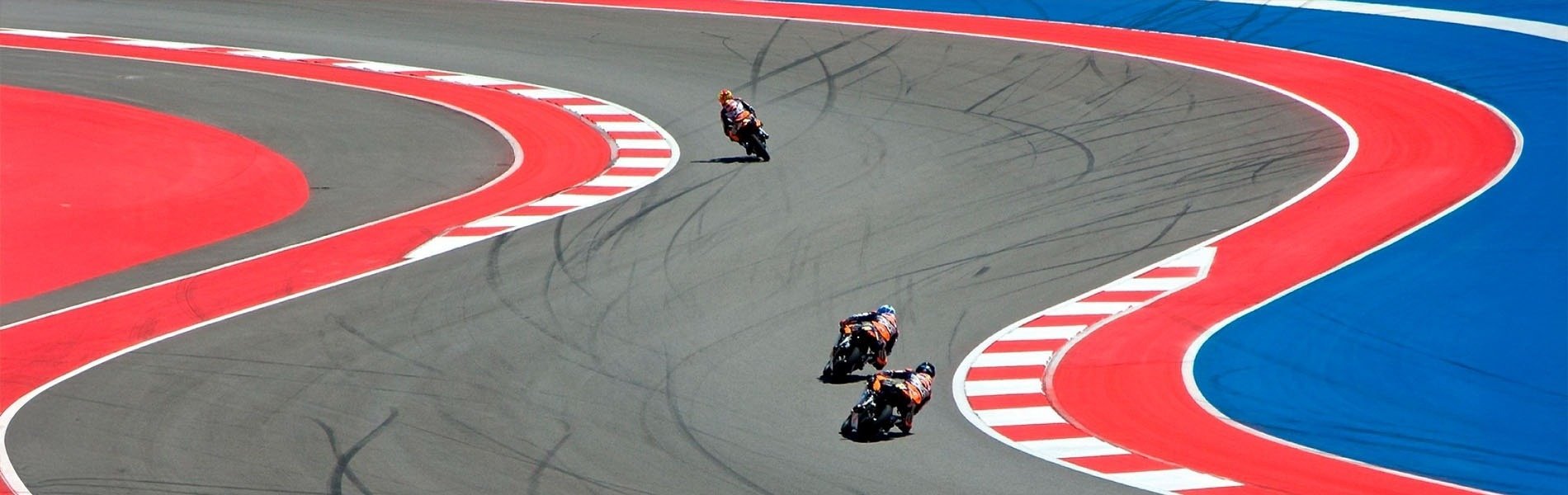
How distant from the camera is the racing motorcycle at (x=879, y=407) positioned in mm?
12867

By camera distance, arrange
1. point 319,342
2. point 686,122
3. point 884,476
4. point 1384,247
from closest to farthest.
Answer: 1. point 884,476
2. point 319,342
3. point 1384,247
4. point 686,122

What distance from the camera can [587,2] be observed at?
32156mm

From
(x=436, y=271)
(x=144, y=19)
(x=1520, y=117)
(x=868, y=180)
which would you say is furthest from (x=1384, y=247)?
(x=144, y=19)

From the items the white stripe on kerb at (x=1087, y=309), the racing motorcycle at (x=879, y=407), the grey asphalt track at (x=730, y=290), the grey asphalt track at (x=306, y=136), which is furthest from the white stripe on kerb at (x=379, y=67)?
the racing motorcycle at (x=879, y=407)

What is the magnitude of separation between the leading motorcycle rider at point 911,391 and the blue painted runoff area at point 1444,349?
2.46 meters

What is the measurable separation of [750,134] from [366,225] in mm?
4682

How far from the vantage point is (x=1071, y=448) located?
12.9 m

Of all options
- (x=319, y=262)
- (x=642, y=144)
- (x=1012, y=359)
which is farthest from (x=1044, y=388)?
(x=642, y=144)

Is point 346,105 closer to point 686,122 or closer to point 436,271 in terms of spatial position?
point 686,122

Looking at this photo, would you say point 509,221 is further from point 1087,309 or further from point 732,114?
point 1087,309

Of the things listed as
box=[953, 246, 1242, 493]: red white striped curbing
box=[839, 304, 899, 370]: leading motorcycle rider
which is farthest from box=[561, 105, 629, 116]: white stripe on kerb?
box=[839, 304, 899, 370]: leading motorcycle rider

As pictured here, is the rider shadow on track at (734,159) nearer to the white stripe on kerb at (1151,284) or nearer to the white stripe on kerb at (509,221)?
the white stripe on kerb at (509,221)

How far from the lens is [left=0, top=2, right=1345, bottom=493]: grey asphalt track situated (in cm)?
1250

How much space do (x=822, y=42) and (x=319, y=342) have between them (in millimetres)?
13652
